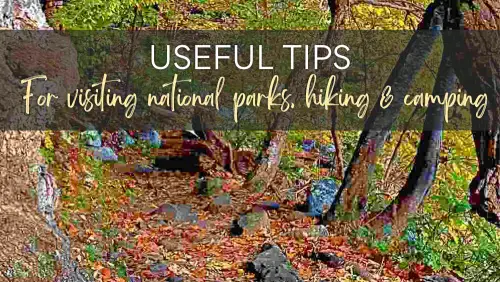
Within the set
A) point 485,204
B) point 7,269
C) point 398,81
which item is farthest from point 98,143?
point 485,204

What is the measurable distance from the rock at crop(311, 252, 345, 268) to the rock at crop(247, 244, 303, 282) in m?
0.32

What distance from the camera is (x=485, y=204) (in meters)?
3.91

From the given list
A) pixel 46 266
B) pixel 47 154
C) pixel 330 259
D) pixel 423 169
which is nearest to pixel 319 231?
pixel 330 259

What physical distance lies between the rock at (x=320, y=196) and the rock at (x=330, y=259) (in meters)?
1.26

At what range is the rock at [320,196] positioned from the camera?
6.76 meters

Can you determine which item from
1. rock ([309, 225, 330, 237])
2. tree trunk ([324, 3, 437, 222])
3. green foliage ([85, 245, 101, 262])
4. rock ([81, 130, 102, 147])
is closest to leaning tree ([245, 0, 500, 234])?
tree trunk ([324, 3, 437, 222])

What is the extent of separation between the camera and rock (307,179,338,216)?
22.2 feet

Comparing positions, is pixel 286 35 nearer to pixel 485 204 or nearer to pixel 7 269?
pixel 485 204

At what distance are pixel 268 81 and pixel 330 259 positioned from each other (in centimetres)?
336

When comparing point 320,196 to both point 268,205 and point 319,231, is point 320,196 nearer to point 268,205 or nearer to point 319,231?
point 268,205

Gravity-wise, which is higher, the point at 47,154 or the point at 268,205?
the point at 47,154

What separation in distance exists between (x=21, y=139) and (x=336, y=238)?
319 centimetres

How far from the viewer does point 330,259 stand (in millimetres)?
5316

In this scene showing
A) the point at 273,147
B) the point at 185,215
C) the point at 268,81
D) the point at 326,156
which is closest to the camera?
the point at 185,215
